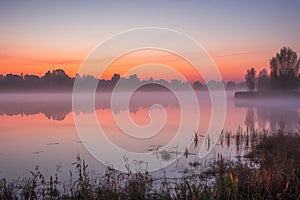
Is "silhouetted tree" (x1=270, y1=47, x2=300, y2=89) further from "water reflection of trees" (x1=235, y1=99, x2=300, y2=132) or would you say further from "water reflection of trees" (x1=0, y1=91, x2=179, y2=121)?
"water reflection of trees" (x1=0, y1=91, x2=179, y2=121)

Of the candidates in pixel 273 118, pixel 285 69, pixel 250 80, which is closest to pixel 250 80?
pixel 250 80

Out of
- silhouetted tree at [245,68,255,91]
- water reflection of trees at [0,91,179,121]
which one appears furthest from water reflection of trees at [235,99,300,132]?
water reflection of trees at [0,91,179,121]

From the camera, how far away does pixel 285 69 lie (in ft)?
219

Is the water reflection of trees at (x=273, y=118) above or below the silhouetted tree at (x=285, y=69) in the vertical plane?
below

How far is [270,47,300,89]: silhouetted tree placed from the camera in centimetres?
6556

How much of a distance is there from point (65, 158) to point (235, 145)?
9.22 meters

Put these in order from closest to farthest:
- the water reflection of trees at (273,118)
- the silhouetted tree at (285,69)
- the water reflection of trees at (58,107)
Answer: the water reflection of trees at (273,118)
the water reflection of trees at (58,107)
the silhouetted tree at (285,69)

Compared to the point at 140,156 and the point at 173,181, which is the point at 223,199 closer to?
the point at 173,181

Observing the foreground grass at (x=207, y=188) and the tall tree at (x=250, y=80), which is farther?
the tall tree at (x=250, y=80)

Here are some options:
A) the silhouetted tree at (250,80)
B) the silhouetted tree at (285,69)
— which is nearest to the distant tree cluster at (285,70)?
the silhouetted tree at (285,69)

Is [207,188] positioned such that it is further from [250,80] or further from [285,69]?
[250,80]

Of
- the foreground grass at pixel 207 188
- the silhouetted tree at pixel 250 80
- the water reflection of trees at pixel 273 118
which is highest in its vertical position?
the silhouetted tree at pixel 250 80

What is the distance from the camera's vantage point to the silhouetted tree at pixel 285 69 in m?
65.6

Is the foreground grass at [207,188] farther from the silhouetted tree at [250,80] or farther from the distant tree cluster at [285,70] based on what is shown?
the silhouetted tree at [250,80]
